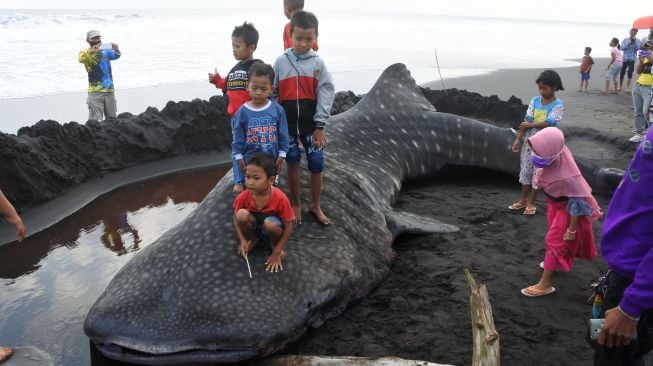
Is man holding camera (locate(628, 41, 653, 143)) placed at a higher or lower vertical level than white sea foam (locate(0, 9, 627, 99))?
lower

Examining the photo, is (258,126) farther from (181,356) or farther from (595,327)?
(595,327)

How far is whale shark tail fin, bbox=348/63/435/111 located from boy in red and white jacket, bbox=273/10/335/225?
2823 millimetres

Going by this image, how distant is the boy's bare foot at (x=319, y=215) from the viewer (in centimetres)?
476

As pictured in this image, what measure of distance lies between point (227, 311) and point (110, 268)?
2023 millimetres

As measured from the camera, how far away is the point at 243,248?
3998 mm

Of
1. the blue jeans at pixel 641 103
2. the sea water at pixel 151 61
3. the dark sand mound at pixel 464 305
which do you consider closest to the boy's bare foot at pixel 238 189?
the dark sand mound at pixel 464 305

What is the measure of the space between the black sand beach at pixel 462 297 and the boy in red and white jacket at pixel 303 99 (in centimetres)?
106

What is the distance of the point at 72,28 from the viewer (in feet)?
112

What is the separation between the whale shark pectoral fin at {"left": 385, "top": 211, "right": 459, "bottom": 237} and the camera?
18.3 feet

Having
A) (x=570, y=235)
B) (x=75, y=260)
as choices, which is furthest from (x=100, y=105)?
(x=570, y=235)

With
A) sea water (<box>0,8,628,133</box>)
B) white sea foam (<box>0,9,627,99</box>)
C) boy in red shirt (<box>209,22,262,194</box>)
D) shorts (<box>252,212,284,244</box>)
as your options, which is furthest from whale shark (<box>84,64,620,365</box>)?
white sea foam (<box>0,9,627,99</box>)

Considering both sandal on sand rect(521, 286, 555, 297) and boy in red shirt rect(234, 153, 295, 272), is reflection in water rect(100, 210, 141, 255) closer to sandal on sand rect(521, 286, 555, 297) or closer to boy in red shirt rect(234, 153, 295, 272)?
boy in red shirt rect(234, 153, 295, 272)

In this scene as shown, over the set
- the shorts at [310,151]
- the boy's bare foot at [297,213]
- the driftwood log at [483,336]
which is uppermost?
the shorts at [310,151]

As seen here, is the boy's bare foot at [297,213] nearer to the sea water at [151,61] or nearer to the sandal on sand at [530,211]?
the sandal on sand at [530,211]
